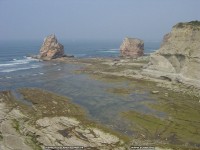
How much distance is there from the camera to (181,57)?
74.8 meters

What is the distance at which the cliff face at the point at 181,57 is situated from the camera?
69.1 meters

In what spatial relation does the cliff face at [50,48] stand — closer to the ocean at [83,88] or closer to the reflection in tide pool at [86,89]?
the ocean at [83,88]

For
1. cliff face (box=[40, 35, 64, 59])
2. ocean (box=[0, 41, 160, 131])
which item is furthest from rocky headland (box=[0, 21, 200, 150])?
cliff face (box=[40, 35, 64, 59])

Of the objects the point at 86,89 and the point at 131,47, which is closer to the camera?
the point at 86,89

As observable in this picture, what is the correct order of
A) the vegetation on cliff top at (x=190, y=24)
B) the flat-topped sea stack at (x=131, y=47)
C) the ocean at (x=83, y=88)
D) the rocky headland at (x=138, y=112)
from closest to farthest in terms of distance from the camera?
the rocky headland at (x=138, y=112) < the ocean at (x=83, y=88) < the vegetation on cliff top at (x=190, y=24) < the flat-topped sea stack at (x=131, y=47)

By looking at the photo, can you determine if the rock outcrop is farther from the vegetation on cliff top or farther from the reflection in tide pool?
the vegetation on cliff top

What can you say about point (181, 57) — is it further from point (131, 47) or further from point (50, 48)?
point (50, 48)

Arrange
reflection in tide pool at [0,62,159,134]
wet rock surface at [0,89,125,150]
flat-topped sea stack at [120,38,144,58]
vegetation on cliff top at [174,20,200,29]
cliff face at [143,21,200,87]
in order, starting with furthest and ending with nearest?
flat-topped sea stack at [120,38,144,58]
vegetation on cliff top at [174,20,200,29]
cliff face at [143,21,200,87]
reflection in tide pool at [0,62,159,134]
wet rock surface at [0,89,125,150]

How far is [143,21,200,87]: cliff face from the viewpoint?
69.1 m

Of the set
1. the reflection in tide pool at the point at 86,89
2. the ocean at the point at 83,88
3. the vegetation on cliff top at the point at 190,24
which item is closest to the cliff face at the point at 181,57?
the vegetation on cliff top at the point at 190,24

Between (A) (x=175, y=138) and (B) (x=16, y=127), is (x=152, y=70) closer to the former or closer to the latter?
(A) (x=175, y=138)

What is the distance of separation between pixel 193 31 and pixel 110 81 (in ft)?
81.1

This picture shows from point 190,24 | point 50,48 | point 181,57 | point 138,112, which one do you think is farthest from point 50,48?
point 138,112

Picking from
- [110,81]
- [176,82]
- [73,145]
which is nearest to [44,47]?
[110,81]
